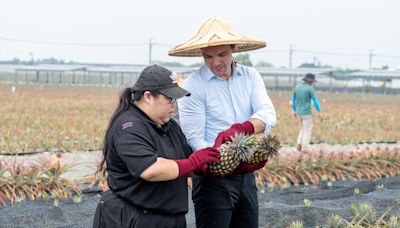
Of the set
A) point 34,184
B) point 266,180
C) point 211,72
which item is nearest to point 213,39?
point 211,72

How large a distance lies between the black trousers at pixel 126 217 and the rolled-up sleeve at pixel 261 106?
2.52ft

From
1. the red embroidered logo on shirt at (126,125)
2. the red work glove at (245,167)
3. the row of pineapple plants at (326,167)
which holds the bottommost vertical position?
the row of pineapple plants at (326,167)

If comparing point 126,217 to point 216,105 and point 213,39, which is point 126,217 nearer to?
point 216,105

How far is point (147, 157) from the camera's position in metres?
3.29

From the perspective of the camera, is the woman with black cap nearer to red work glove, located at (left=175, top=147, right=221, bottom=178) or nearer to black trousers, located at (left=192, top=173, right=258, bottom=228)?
red work glove, located at (left=175, top=147, right=221, bottom=178)

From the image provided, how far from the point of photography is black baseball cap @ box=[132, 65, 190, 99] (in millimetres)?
3434

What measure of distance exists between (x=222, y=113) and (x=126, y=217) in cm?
→ 87

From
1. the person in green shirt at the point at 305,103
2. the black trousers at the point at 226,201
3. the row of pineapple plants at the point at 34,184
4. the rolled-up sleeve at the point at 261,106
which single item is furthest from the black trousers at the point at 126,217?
the person in green shirt at the point at 305,103

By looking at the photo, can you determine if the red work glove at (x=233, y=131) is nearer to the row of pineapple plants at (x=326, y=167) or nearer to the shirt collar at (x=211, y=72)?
the shirt collar at (x=211, y=72)

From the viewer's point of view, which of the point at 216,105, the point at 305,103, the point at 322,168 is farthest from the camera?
the point at 305,103

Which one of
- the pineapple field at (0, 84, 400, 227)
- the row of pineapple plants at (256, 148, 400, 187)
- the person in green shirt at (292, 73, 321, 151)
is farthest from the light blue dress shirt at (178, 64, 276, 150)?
the person in green shirt at (292, 73, 321, 151)

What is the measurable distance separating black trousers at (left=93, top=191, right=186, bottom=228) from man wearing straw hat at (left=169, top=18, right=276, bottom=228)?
38 centimetres

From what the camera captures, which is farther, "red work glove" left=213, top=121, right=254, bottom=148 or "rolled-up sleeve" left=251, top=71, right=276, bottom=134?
"rolled-up sleeve" left=251, top=71, right=276, bottom=134

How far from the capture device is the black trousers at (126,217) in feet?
11.4
